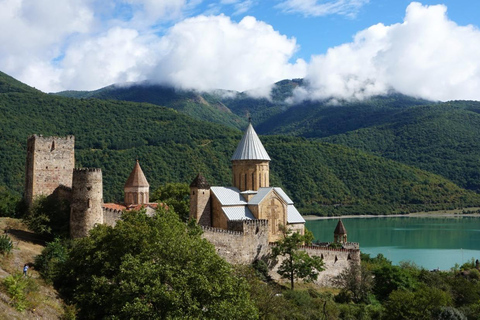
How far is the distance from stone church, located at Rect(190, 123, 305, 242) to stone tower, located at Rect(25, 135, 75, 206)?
21.1 feet

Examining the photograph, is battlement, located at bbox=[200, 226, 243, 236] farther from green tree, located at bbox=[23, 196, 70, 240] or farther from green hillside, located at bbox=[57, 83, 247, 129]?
green hillside, located at bbox=[57, 83, 247, 129]

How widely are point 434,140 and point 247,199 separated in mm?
94841

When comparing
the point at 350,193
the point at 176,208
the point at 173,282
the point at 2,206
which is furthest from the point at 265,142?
the point at 173,282

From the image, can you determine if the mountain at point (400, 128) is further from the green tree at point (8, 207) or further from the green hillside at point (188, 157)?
the green tree at point (8, 207)

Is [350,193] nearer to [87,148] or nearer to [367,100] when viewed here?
[87,148]

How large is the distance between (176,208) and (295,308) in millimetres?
11166

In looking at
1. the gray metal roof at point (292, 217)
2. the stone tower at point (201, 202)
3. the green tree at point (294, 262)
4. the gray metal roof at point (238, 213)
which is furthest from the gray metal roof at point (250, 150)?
the green tree at point (294, 262)

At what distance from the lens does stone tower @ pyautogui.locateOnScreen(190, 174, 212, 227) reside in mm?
25547

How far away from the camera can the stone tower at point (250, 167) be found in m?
28.0

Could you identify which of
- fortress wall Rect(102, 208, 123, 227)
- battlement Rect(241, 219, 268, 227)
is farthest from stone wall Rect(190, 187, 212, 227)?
fortress wall Rect(102, 208, 123, 227)

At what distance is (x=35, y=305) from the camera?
13195mm

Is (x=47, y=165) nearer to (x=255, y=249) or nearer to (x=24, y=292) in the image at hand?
(x=24, y=292)

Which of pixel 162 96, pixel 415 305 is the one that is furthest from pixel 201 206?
pixel 162 96

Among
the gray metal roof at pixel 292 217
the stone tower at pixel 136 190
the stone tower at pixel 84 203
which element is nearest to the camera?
the stone tower at pixel 84 203
